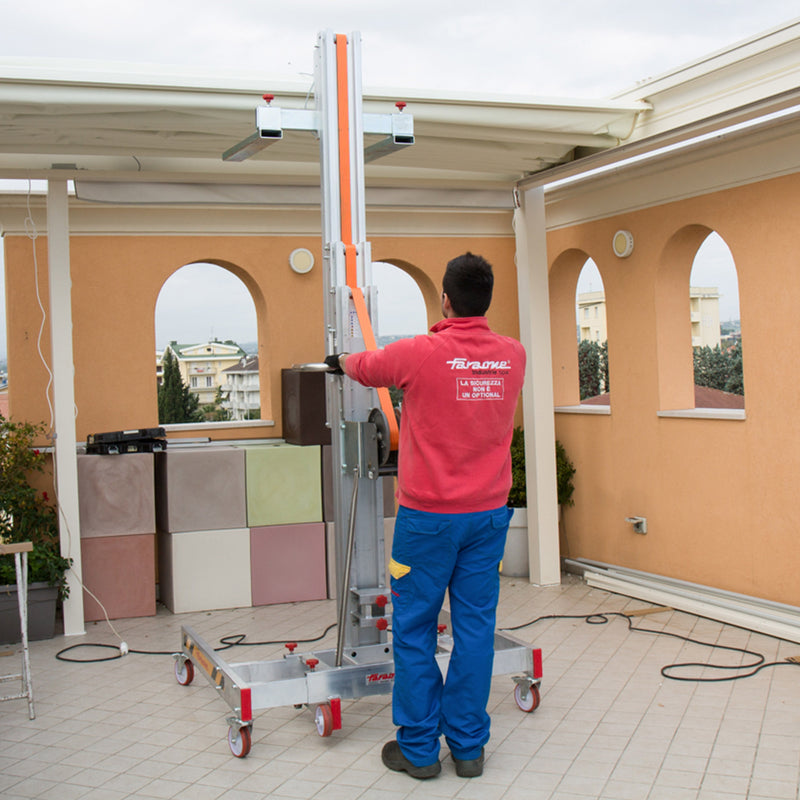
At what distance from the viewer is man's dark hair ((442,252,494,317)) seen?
3.90 meters

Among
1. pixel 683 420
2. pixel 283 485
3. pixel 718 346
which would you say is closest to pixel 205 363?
pixel 283 485

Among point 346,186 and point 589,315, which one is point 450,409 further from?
point 589,315

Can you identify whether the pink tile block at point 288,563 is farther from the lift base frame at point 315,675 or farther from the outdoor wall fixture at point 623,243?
the outdoor wall fixture at point 623,243

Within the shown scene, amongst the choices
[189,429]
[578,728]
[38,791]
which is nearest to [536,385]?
[189,429]

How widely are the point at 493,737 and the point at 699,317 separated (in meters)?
11.7

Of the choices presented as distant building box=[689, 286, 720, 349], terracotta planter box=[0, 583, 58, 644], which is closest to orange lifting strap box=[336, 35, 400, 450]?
terracotta planter box=[0, 583, 58, 644]

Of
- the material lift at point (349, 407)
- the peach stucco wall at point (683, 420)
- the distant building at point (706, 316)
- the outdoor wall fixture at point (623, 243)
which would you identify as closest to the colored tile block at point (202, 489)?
the material lift at point (349, 407)

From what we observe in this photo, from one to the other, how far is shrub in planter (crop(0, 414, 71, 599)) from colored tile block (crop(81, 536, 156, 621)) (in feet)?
0.87

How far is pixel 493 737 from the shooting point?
4316 millimetres

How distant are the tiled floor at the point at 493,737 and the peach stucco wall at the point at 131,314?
2.15 m

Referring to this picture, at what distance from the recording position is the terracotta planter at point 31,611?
6.15 m

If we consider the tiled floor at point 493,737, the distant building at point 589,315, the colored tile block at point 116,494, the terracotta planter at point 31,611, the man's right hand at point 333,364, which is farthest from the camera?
the distant building at point 589,315

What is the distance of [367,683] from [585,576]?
11.2 ft

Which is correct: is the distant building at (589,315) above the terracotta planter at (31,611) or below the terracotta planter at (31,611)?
above
